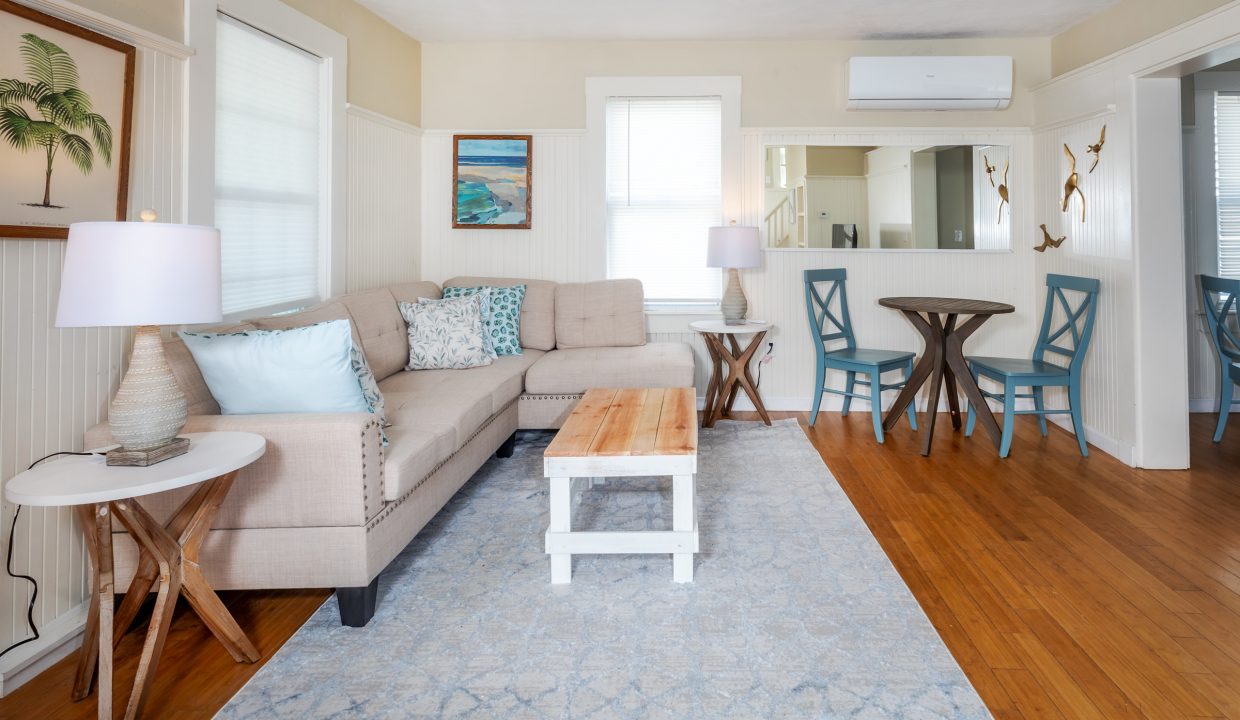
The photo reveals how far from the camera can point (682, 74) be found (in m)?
5.10

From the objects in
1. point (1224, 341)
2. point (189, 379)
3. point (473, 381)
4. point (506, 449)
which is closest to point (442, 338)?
point (473, 381)

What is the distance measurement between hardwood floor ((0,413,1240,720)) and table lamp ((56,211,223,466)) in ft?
2.19

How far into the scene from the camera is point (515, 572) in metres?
2.62

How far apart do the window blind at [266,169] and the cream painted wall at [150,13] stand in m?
0.33

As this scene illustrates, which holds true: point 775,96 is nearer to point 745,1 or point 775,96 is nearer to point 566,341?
point 745,1

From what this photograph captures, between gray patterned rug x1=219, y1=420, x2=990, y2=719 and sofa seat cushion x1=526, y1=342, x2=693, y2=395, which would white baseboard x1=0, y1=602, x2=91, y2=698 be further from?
sofa seat cushion x1=526, y1=342, x2=693, y2=395

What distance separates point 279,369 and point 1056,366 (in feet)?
13.0

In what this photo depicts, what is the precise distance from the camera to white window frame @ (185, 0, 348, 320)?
2.83 metres

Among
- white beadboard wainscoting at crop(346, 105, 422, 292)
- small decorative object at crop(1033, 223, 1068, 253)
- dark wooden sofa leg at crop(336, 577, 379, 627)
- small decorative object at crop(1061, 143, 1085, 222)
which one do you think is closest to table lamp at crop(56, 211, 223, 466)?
dark wooden sofa leg at crop(336, 577, 379, 627)

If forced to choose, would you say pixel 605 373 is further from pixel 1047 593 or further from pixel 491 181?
pixel 1047 593

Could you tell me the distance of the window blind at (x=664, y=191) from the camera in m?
5.16

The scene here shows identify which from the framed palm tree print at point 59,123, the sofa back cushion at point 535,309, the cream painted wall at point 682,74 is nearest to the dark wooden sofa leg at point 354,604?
the framed palm tree print at point 59,123

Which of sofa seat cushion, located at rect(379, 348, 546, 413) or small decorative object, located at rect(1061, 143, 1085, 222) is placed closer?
sofa seat cushion, located at rect(379, 348, 546, 413)

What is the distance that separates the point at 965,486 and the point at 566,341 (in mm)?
2495
